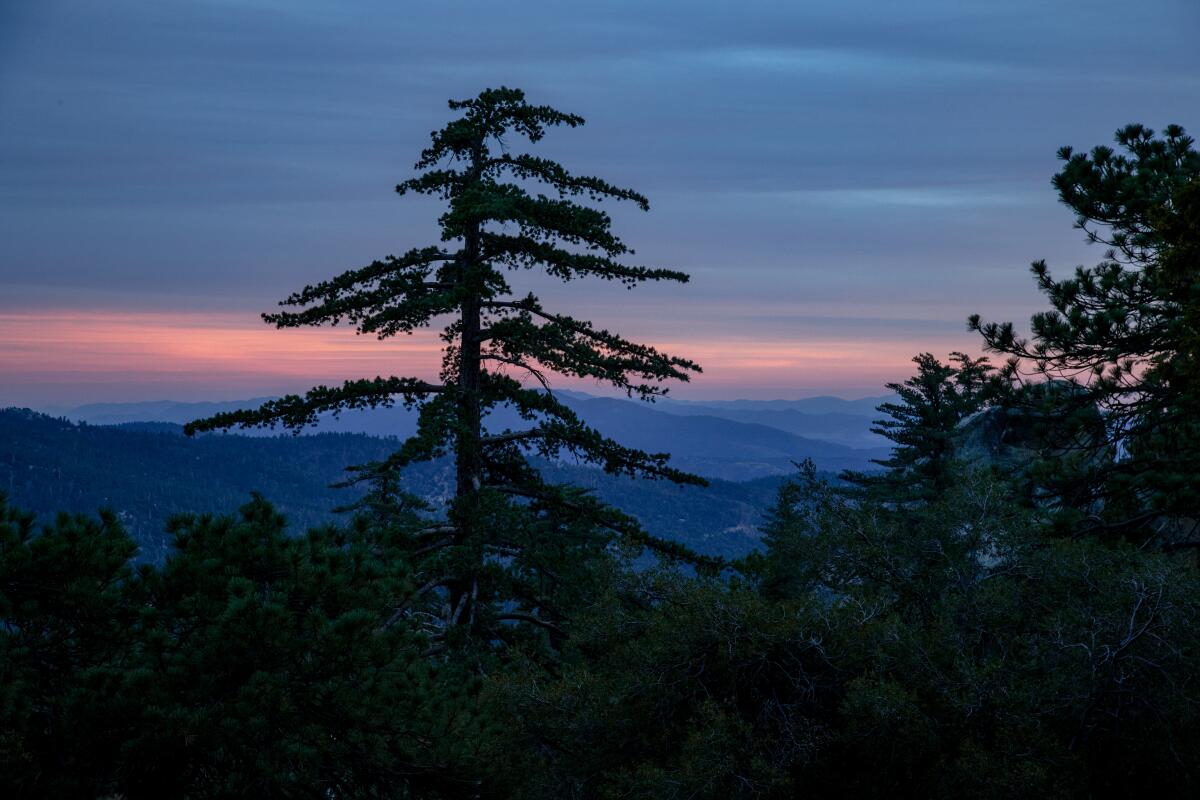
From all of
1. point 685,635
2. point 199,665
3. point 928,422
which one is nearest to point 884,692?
point 685,635

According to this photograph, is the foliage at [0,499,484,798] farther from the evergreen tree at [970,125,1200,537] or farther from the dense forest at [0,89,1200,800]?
the evergreen tree at [970,125,1200,537]

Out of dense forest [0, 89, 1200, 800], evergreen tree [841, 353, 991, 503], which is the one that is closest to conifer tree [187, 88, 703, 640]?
dense forest [0, 89, 1200, 800]

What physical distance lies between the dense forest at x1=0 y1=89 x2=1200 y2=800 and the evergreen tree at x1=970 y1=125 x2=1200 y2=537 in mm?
56

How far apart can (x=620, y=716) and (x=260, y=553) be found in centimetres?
517

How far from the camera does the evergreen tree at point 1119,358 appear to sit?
15781mm

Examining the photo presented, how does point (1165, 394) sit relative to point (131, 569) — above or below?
above

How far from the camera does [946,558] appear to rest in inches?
Answer: 583

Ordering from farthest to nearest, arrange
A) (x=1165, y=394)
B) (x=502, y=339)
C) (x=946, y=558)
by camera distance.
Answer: (x=502, y=339) < (x=1165, y=394) < (x=946, y=558)

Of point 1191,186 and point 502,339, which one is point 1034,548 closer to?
point 1191,186

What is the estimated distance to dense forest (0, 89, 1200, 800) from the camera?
33.9ft

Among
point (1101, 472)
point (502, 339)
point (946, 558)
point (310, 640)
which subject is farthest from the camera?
point (502, 339)

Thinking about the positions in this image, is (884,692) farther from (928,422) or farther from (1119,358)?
(928,422)

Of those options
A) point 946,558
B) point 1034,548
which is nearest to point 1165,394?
point 1034,548

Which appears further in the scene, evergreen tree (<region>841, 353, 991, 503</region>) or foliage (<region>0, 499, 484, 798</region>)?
evergreen tree (<region>841, 353, 991, 503</region>)
